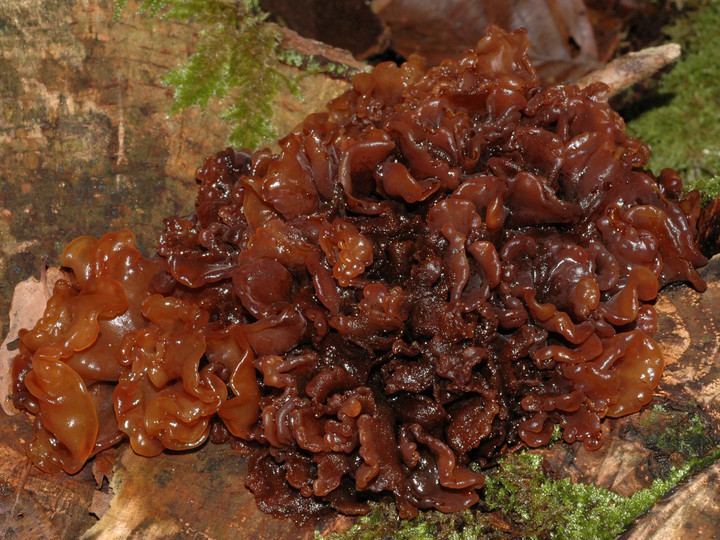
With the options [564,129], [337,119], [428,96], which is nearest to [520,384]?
[564,129]

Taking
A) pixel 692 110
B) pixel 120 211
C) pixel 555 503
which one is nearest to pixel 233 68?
pixel 120 211

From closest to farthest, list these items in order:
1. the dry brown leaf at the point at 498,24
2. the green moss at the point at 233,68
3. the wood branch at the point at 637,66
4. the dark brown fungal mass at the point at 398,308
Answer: the dark brown fungal mass at the point at 398,308, the green moss at the point at 233,68, the wood branch at the point at 637,66, the dry brown leaf at the point at 498,24

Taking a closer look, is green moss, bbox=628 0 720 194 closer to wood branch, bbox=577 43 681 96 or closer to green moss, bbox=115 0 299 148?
wood branch, bbox=577 43 681 96

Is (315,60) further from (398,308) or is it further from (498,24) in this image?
(398,308)

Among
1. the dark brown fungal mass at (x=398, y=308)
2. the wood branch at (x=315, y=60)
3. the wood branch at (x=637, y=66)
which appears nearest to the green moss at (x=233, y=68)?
the wood branch at (x=315, y=60)

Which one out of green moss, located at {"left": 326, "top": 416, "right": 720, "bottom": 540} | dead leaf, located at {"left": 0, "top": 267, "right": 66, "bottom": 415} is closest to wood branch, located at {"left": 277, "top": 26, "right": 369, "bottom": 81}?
dead leaf, located at {"left": 0, "top": 267, "right": 66, "bottom": 415}

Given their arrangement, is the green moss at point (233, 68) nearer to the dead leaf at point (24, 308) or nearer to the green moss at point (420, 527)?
the dead leaf at point (24, 308)

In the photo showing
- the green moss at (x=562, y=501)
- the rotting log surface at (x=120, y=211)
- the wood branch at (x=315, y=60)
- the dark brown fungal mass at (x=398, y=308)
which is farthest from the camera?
the wood branch at (x=315, y=60)

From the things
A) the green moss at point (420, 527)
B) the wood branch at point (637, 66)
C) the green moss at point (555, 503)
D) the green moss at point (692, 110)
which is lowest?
the green moss at point (420, 527)
